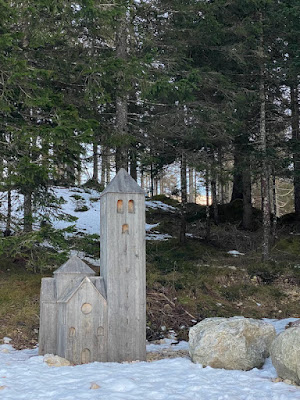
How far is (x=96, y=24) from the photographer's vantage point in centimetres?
1105

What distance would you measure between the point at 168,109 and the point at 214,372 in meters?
10.1

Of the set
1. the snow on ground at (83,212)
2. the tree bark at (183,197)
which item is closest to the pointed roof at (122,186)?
the tree bark at (183,197)

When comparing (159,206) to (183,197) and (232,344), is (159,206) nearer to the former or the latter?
(183,197)

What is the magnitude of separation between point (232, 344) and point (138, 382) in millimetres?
1639

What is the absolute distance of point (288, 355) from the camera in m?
5.34

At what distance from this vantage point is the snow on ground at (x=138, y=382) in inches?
186

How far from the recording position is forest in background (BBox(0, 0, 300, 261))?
9188 mm

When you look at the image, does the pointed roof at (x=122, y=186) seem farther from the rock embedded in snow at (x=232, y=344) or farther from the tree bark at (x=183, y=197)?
the tree bark at (x=183, y=197)

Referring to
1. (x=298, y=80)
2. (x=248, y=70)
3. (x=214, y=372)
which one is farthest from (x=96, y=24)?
(x=214, y=372)

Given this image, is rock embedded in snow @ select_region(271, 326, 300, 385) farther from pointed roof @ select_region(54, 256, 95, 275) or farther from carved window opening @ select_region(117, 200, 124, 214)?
pointed roof @ select_region(54, 256, 95, 275)

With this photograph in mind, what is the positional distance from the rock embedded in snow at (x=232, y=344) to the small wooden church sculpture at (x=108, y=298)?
1.13 metres

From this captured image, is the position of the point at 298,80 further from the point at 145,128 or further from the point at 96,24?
the point at 96,24

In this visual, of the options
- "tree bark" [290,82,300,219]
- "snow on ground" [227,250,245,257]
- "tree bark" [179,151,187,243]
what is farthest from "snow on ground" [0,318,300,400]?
"tree bark" [290,82,300,219]

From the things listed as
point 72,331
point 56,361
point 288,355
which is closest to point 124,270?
point 72,331
